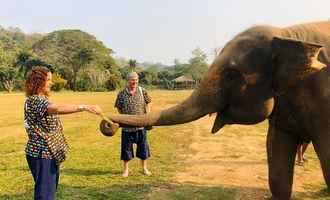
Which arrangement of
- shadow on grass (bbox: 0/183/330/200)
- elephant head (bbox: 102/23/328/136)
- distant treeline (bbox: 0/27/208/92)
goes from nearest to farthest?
elephant head (bbox: 102/23/328/136), shadow on grass (bbox: 0/183/330/200), distant treeline (bbox: 0/27/208/92)

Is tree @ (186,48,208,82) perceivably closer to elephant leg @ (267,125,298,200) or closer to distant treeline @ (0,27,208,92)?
distant treeline @ (0,27,208,92)

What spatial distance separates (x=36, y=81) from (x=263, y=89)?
7.34ft

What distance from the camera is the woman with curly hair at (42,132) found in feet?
16.0

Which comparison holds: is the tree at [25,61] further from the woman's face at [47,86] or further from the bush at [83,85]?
the woman's face at [47,86]

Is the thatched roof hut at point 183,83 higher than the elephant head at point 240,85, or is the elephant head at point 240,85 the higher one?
the elephant head at point 240,85

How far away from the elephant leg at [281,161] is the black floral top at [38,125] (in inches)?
97.2

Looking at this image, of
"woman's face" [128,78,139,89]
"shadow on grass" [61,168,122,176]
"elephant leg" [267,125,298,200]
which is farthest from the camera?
"shadow on grass" [61,168,122,176]

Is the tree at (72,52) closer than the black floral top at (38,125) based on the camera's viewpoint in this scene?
No

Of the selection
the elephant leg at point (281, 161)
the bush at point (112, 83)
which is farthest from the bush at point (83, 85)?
the elephant leg at point (281, 161)

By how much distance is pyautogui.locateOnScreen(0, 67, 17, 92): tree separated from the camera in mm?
63000

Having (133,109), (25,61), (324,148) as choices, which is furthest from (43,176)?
(25,61)

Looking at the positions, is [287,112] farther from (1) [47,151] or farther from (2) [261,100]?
(1) [47,151]

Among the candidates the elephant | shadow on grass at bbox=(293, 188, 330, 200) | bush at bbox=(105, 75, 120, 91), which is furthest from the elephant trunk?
bush at bbox=(105, 75, 120, 91)

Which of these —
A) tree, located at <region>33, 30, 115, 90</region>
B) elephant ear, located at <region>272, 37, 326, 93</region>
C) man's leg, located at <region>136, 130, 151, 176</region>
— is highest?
tree, located at <region>33, 30, 115, 90</region>
